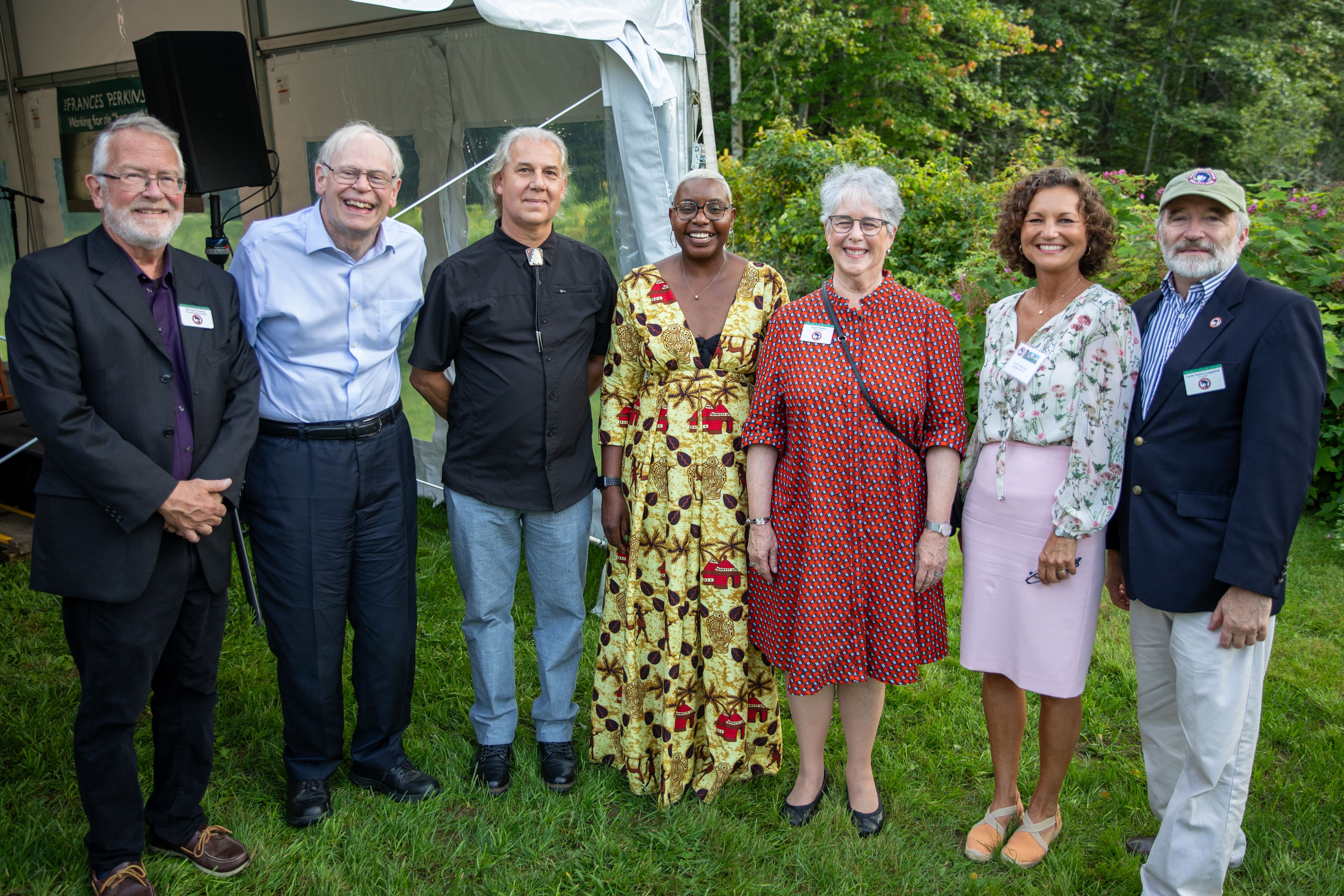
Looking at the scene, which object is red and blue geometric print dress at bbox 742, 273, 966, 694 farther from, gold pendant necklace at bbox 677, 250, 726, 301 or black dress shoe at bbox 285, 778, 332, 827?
black dress shoe at bbox 285, 778, 332, 827

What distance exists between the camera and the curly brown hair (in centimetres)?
251

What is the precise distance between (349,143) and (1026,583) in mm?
2358

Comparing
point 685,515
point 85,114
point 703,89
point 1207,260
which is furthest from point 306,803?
point 85,114

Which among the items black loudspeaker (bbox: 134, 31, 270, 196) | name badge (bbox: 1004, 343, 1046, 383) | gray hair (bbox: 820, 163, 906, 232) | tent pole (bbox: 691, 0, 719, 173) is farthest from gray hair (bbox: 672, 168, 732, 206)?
black loudspeaker (bbox: 134, 31, 270, 196)

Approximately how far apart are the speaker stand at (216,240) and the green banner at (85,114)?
229 centimetres

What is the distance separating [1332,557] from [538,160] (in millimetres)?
5069

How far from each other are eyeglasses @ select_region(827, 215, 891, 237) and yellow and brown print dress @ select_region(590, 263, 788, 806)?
1.22 ft

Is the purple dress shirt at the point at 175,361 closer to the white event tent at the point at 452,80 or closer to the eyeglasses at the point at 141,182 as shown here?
the eyeglasses at the point at 141,182

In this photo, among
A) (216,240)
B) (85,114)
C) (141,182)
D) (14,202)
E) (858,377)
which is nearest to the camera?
(141,182)

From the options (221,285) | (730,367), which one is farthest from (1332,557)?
(221,285)

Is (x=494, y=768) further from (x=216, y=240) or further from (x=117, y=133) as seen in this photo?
(x=216, y=240)

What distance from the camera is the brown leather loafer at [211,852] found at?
2.71 m

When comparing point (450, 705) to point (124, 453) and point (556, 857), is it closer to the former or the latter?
point (556, 857)

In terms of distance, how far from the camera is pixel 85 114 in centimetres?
722
